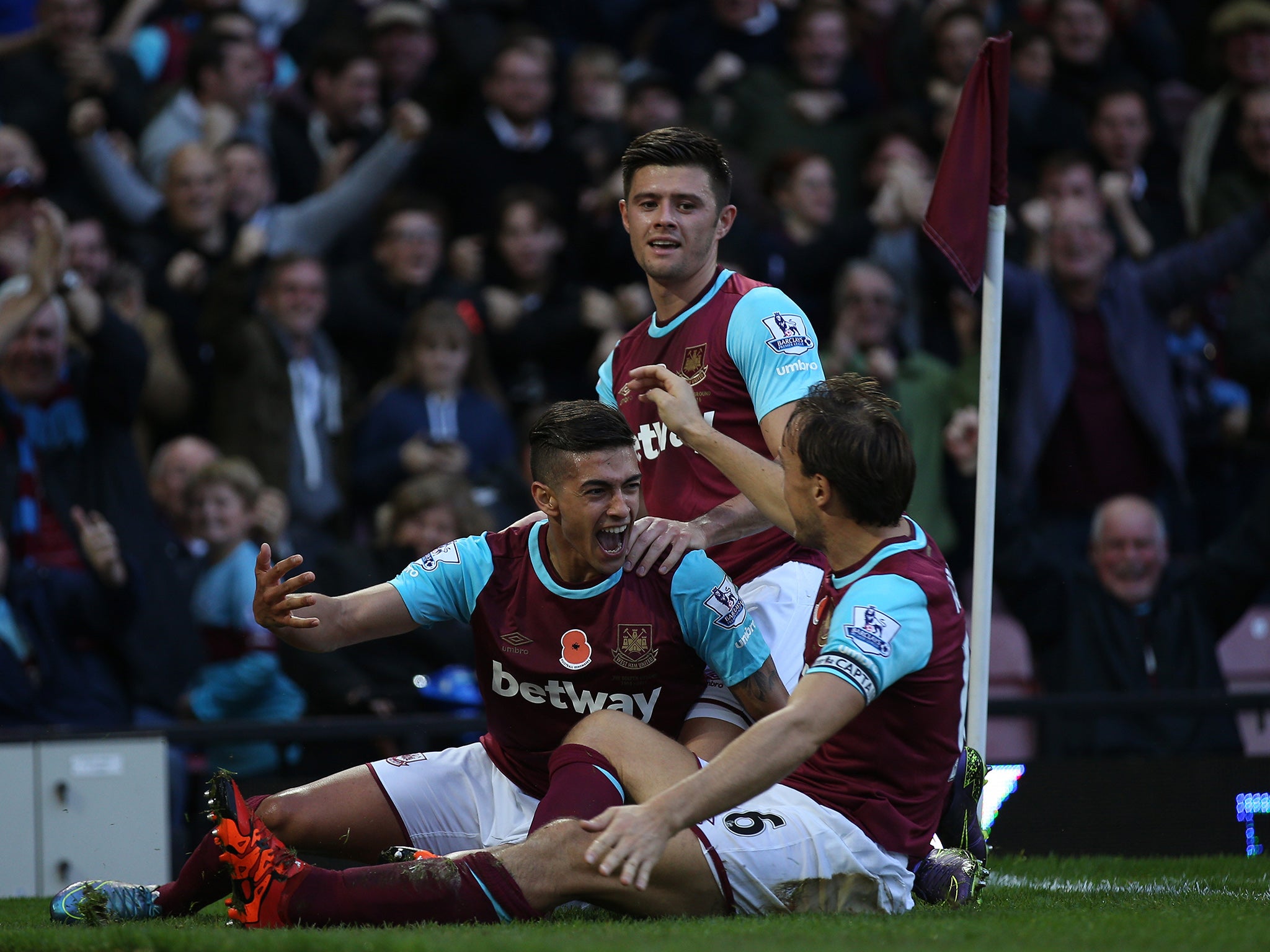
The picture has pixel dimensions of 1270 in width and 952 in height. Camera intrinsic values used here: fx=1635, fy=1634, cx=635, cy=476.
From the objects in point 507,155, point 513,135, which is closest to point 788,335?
point 507,155

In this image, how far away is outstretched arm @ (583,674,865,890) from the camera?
394 centimetres

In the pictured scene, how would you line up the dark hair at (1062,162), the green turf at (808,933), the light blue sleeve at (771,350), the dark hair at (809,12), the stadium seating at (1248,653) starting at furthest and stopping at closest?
the dark hair at (809,12), the dark hair at (1062,162), the stadium seating at (1248,653), the light blue sleeve at (771,350), the green turf at (808,933)

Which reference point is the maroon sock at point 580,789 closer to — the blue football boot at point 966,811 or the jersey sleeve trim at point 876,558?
the jersey sleeve trim at point 876,558

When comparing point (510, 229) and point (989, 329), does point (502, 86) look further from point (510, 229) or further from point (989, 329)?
point (989, 329)

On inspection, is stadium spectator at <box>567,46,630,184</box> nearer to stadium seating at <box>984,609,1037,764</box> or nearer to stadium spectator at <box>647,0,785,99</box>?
stadium spectator at <box>647,0,785,99</box>

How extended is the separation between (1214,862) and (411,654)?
3.70 meters

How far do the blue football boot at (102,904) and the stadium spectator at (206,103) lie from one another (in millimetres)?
6068

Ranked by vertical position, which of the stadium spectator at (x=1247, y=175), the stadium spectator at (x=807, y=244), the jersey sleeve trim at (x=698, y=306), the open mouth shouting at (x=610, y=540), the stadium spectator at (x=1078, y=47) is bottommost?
the open mouth shouting at (x=610, y=540)

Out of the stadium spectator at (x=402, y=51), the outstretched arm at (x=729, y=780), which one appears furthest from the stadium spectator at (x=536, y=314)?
the outstretched arm at (x=729, y=780)

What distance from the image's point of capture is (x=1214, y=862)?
6.44 meters

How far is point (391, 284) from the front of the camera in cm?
982

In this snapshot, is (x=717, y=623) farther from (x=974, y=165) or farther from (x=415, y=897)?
(x=974, y=165)

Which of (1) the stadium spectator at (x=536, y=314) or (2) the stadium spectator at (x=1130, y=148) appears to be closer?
(1) the stadium spectator at (x=536, y=314)

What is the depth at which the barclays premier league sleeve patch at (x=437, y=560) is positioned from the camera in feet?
16.8
